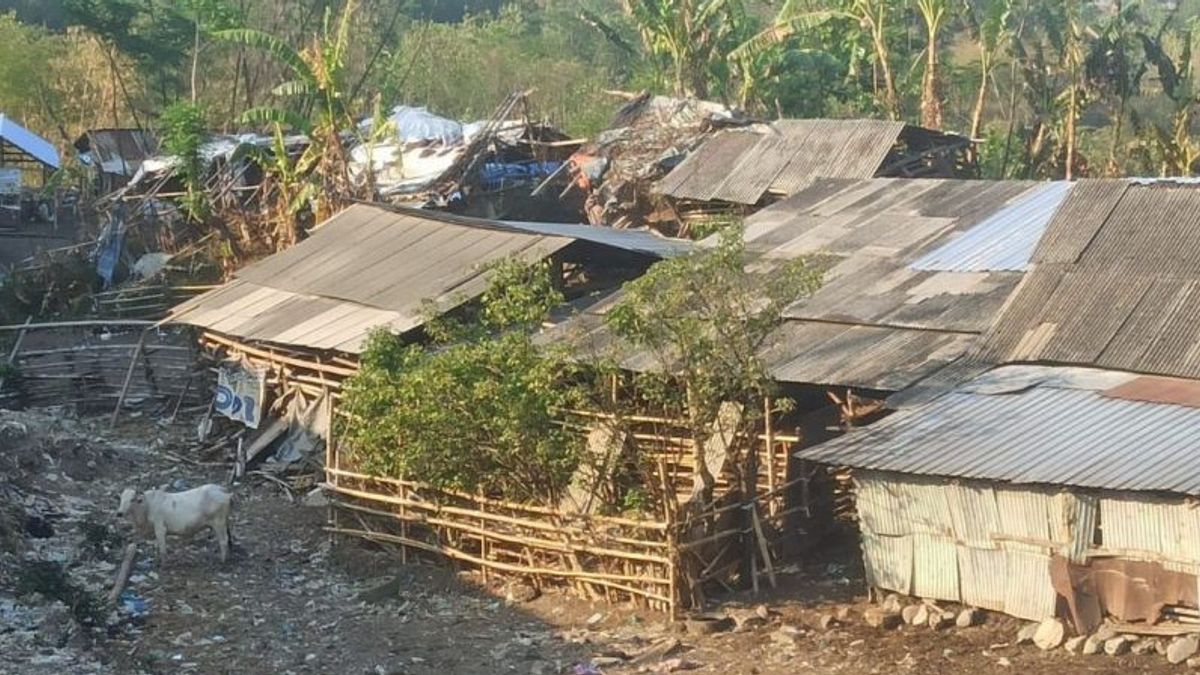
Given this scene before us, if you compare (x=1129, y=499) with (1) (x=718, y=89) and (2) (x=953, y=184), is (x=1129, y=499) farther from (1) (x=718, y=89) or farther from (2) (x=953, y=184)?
(1) (x=718, y=89)

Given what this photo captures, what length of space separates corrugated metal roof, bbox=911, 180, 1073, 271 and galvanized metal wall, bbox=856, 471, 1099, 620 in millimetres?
3304

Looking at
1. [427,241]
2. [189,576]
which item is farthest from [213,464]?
[189,576]

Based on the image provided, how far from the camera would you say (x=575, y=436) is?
1215 cm

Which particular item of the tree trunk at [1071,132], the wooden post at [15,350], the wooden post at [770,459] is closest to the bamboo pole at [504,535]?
the wooden post at [770,459]

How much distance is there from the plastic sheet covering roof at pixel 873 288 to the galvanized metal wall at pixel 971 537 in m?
0.96

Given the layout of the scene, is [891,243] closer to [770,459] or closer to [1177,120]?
[770,459]

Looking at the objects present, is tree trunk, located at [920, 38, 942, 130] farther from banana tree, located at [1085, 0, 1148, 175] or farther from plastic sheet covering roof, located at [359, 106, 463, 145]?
plastic sheet covering roof, located at [359, 106, 463, 145]

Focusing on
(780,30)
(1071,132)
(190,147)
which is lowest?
(1071,132)

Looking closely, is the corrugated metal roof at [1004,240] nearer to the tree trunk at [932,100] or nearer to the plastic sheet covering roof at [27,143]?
the tree trunk at [932,100]

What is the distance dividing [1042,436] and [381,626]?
16.1ft

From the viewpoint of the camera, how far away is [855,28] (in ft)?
103

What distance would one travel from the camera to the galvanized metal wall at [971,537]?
33.6 feet

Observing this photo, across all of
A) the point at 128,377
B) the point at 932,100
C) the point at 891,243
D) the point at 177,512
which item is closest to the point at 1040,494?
the point at 891,243

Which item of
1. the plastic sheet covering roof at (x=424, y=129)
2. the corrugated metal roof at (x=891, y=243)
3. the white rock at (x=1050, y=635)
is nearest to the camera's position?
the white rock at (x=1050, y=635)
